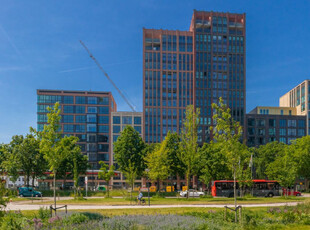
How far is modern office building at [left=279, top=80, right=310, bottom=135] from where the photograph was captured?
4869 inches

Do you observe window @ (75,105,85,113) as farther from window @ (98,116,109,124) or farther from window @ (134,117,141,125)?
window @ (134,117,141,125)

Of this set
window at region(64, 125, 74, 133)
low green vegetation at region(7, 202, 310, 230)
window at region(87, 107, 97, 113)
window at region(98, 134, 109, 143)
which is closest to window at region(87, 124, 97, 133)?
window at region(98, 134, 109, 143)

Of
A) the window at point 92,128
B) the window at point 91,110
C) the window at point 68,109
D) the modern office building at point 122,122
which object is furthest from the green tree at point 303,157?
the window at point 68,109

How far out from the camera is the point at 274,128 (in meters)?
122

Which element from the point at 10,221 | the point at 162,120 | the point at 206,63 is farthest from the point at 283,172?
the point at 206,63

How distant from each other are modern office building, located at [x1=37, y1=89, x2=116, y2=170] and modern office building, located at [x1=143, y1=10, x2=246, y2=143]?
17.6 m

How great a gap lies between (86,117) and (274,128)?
7861 centimetres

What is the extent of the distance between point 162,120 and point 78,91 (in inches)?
1488

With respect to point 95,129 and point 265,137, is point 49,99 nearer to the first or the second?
point 95,129

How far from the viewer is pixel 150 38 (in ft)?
413

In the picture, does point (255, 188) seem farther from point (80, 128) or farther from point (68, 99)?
point (68, 99)

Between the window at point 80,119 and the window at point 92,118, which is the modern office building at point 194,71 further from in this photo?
the window at point 80,119

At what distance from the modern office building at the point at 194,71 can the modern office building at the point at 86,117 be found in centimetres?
1765

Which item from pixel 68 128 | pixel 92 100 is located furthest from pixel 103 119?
pixel 68 128
